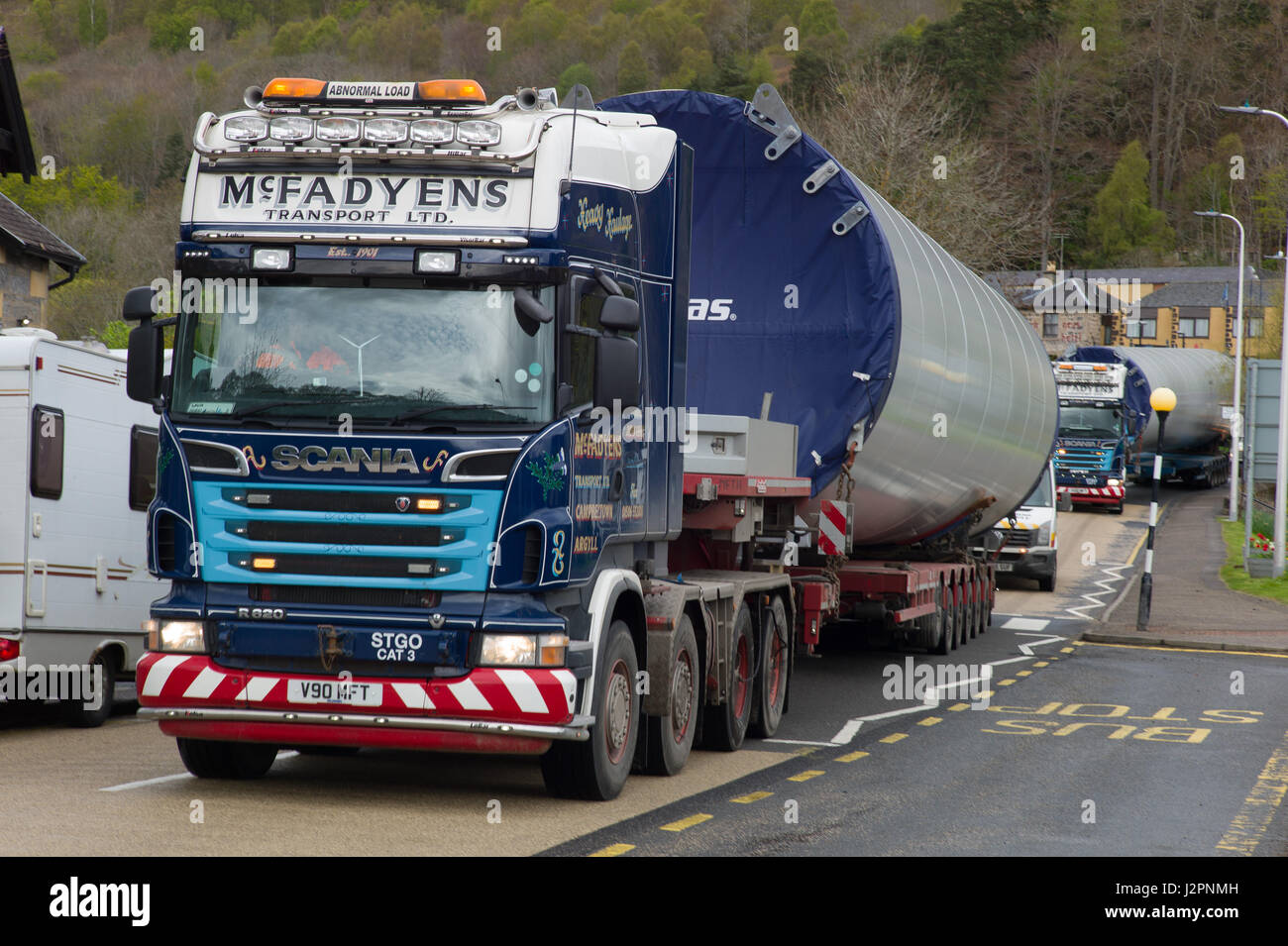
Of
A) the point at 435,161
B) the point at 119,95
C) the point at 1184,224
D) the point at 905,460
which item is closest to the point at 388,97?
the point at 435,161

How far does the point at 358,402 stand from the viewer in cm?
823

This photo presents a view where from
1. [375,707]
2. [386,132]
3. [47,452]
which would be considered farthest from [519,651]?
[47,452]

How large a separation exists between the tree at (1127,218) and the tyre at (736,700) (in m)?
111

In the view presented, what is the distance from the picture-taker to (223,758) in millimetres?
9367

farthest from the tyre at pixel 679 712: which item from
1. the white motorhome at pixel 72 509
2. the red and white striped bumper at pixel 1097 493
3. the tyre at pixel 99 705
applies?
the red and white striped bumper at pixel 1097 493

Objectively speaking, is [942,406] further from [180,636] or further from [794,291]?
[180,636]

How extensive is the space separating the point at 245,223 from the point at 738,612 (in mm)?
4486

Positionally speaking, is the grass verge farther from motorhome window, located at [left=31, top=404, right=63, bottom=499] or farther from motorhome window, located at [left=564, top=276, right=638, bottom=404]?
motorhome window, located at [left=31, top=404, right=63, bottom=499]

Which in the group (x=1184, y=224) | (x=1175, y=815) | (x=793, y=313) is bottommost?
(x=1175, y=815)

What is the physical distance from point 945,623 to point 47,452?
11.1 m

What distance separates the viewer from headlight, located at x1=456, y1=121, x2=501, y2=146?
8.54 meters

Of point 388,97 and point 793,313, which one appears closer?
point 388,97

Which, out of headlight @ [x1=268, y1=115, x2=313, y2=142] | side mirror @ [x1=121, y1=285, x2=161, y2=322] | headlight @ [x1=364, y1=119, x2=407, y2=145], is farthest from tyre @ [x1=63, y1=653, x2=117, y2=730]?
headlight @ [x1=364, y1=119, x2=407, y2=145]
